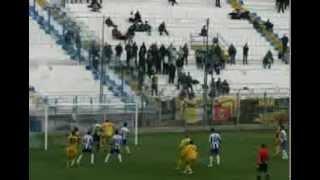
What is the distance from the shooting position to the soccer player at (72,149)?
4.92 meters

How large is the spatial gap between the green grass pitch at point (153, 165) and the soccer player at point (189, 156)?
0.06 meters

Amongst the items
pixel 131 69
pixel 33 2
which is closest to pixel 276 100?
pixel 131 69

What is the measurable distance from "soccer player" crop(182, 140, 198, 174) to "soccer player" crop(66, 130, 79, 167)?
33.2 inches

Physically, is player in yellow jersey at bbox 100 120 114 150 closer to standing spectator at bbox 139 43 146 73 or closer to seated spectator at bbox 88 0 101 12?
standing spectator at bbox 139 43 146 73

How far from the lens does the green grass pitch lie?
4.82 m

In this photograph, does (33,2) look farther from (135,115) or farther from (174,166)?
(174,166)

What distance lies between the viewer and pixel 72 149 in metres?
4.98

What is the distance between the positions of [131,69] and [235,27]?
154 centimetres

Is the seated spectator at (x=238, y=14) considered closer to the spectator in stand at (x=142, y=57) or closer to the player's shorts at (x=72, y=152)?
the spectator in stand at (x=142, y=57)

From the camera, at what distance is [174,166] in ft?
16.6

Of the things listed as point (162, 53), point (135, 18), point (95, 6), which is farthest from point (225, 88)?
point (95, 6)

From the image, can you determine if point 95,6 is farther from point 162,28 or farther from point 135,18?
point 162,28

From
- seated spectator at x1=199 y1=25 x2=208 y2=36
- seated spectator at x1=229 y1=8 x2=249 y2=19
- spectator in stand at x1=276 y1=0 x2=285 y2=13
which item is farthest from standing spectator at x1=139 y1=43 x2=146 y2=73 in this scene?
spectator in stand at x1=276 y1=0 x2=285 y2=13
